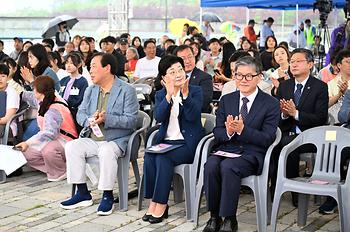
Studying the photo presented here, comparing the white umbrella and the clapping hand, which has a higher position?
the white umbrella

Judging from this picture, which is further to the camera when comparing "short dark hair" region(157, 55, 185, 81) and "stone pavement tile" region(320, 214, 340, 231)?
"short dark hair" region(157, 55, 185, 81)

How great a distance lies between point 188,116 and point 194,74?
45.7 inches

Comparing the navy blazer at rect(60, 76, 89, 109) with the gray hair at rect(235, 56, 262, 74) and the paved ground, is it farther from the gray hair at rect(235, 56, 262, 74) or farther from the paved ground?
the gray hair at rect(235, 56, 262, 74)

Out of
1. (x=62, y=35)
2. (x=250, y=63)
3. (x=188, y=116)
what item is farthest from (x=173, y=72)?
(x=62, y=35)

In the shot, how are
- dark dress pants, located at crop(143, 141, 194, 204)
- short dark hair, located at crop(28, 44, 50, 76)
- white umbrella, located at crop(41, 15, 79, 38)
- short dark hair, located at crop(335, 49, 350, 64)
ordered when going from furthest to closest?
white umbrella, located at crop(41, 15, 79, 38) < short dark hair, located at crop(28, 44, 50, 76) < short dark hair, located at crop(335, 49, 350, 64) < dark dress pants, located at crop(143, 141, 194, 204)

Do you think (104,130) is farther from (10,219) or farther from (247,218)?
(247,218)

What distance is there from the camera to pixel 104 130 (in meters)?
4.84

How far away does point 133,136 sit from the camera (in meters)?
4.73

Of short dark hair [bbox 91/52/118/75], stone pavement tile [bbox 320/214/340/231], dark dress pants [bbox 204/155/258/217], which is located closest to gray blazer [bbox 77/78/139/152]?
short dark hair [bbox 91/52/118/75]

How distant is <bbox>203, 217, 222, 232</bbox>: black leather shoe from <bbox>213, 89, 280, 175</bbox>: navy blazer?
0.44 meters

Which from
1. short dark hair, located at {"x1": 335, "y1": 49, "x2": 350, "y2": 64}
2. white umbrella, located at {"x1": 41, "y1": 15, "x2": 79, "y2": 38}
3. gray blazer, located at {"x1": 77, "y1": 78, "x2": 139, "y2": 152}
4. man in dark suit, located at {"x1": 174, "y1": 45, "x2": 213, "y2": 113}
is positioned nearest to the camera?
gray blazer, located at {"x1": 77, "y1": 78, "x2": 139, "y2": 152}

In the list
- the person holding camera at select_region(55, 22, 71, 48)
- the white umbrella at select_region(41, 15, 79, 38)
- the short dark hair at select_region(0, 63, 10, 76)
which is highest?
the white umbrella at select_region(41, 15, 79, 38)

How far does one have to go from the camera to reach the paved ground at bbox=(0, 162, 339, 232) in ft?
13.9

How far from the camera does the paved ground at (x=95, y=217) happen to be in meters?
4.22
